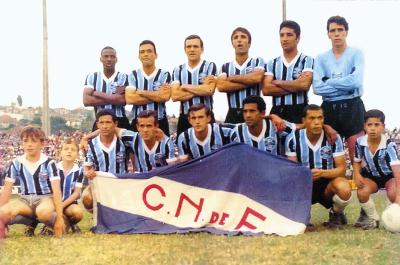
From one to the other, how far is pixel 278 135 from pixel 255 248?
64.0 inches

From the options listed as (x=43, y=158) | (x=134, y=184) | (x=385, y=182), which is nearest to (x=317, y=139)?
(x=385, y=182)

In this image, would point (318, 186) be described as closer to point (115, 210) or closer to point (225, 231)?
point (225, 231)

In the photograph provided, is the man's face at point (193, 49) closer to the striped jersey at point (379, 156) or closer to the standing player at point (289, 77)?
the standing player at point (289, 77)

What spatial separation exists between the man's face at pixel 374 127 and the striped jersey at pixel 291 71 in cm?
69

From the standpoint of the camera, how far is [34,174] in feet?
17.6

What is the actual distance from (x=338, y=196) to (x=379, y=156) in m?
0.54

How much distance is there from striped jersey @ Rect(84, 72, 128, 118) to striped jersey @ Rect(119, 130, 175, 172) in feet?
1.59

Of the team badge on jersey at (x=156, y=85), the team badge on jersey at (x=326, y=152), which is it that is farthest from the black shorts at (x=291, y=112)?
the team badge on jersey at (x=156, y=85)

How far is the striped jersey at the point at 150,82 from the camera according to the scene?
19.8ft

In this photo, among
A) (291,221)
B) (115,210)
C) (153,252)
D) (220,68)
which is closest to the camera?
(153,252)

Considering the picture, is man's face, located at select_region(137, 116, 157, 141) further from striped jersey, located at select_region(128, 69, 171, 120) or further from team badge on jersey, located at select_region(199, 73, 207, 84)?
team badge on jersey, located at select_region(199, 73, 207, 84)

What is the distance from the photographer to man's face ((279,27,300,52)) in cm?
561

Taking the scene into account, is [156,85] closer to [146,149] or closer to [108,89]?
[108,89]

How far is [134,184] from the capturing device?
5383mm
